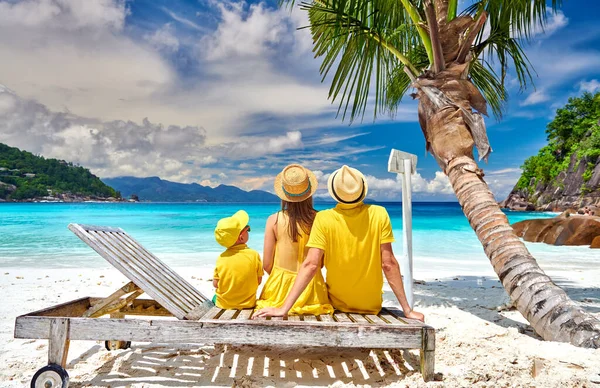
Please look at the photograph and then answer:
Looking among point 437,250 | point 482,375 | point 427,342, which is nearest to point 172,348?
point 427,342

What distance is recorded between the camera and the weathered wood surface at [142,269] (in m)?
2.96

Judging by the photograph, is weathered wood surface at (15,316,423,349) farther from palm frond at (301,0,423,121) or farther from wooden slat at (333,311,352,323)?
palm frond at (301,0,423,121)

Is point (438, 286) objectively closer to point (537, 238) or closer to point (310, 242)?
point (310, 242)

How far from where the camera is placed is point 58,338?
274 cm

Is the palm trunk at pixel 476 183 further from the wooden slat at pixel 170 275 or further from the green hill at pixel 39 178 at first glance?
the green hill at pixel 39 178

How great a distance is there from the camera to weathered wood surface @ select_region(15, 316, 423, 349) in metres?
2.66

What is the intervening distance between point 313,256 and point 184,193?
545 feet

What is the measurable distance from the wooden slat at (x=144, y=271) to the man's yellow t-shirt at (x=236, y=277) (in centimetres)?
28

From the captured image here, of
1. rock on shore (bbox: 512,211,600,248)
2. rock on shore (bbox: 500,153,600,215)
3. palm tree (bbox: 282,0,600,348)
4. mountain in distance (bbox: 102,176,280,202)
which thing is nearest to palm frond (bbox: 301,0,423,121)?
palm tree (bbox: 282,0,600,348)

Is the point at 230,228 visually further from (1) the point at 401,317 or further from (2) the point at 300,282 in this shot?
(1) the point at 401,317

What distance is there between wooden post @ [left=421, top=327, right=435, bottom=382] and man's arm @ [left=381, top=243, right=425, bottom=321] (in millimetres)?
326

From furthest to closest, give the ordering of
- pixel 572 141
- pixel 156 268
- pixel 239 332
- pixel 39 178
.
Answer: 1. pixel 39 178
2. pixel 572 141
3. pixel 156 268
4. pixel 239 332

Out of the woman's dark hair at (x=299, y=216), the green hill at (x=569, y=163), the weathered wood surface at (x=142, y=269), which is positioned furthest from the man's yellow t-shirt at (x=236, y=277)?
the green hill at (x=569, y=163)

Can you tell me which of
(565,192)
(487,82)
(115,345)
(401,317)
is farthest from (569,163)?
(115,345)
